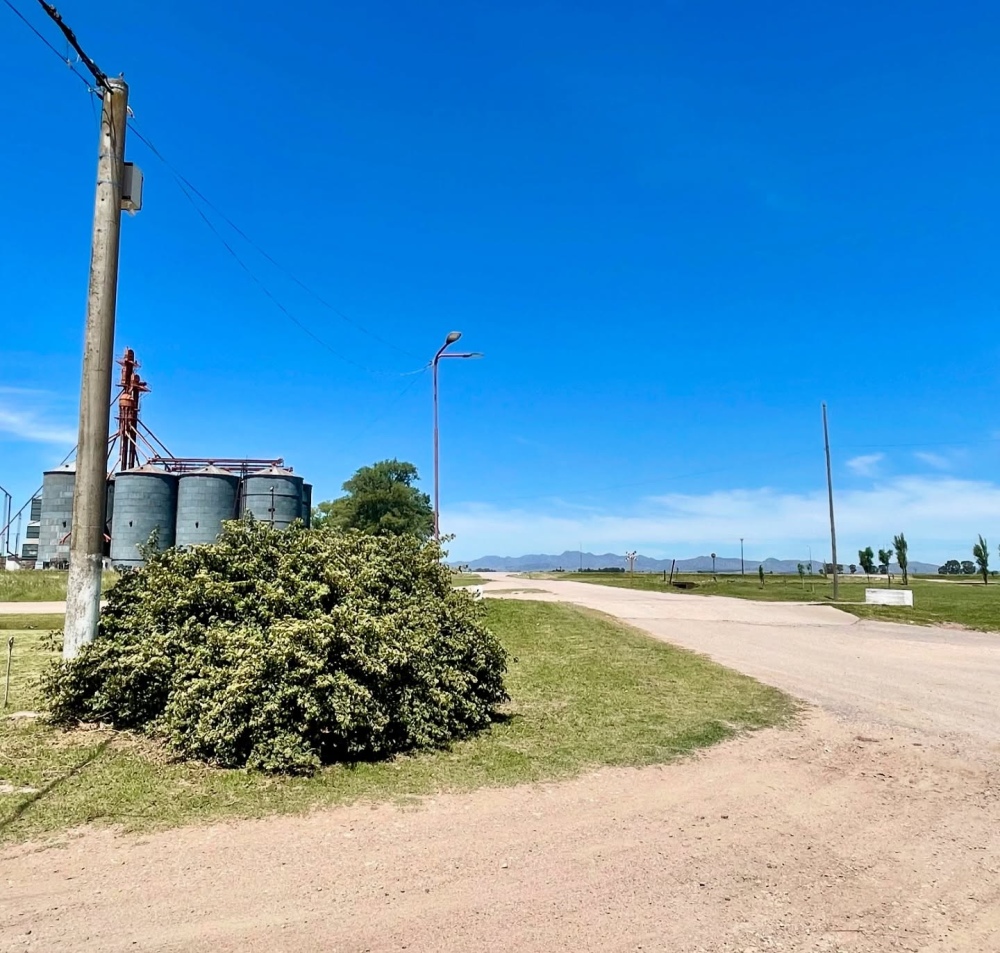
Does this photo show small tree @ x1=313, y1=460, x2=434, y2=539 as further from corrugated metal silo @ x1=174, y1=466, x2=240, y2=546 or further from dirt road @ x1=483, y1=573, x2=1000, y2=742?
dirt road @ x1=483, y1=573, x2=1000, y2=742

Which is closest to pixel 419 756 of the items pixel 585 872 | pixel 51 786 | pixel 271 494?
pixel 585 872

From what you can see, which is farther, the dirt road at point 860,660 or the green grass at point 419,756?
the dirt road at point 860,660

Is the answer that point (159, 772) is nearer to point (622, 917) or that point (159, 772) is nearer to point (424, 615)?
point (424, 615)

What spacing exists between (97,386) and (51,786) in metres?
4.76

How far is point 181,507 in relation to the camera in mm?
51844

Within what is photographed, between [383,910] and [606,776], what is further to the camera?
[606,776]

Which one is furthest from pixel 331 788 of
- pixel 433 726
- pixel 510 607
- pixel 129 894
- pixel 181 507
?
pixel 181 507

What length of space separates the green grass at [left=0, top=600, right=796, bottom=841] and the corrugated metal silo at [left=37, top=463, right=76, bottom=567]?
51.4m

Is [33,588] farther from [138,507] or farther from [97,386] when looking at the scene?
[97,386]

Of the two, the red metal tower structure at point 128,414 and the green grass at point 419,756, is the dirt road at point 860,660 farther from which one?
the red metal tower structure at point 128,414

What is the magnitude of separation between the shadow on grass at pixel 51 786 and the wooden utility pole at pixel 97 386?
5.46 ft

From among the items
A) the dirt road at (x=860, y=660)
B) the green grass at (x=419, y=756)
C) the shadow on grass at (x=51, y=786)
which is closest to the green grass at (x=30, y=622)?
the green grass at (x=419, y=756)

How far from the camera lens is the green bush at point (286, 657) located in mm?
6215

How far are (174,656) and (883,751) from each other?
7102 mm
